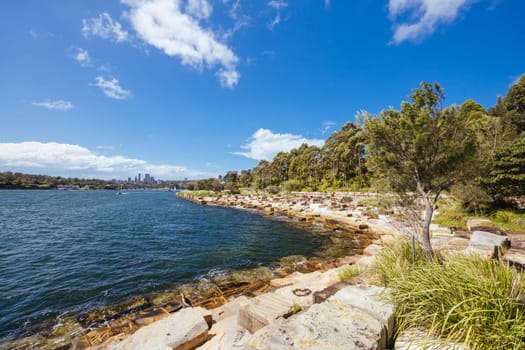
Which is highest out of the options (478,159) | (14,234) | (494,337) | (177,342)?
(478,159)

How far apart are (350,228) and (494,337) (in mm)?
15515

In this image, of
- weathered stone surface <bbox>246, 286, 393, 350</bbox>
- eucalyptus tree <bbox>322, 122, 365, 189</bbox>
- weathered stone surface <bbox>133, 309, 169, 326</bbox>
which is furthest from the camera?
eucalyptus tree <bbox>322, 122, 365, 189</bbox>

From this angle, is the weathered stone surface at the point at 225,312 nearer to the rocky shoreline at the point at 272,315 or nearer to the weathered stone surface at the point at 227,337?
the rocky shoreline at the point at 272,315

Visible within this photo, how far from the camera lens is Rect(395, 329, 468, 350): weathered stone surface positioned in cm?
190

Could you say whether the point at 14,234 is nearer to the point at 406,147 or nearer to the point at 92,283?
the point at 92,283

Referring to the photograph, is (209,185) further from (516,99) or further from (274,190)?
(516,99)

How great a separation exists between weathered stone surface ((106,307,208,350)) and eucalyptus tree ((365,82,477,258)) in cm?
489

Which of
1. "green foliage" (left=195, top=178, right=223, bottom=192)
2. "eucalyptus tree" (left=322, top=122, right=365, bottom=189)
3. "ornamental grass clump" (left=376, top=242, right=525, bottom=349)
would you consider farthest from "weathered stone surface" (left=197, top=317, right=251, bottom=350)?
"green foliage" (left=195, top=178, right=223, bottom=192)

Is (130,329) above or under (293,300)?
under

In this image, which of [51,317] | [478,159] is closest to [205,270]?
[51,317]

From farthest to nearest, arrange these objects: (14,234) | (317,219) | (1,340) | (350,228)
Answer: (317,219), (350,228), (14,234), (1,340)

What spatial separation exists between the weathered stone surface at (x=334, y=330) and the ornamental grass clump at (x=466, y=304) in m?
0.41

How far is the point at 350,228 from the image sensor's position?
1627cm

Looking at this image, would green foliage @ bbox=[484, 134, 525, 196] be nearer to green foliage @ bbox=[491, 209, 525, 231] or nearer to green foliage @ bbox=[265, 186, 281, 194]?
green foliage @ bbox=[491, 209, 525, 231]
